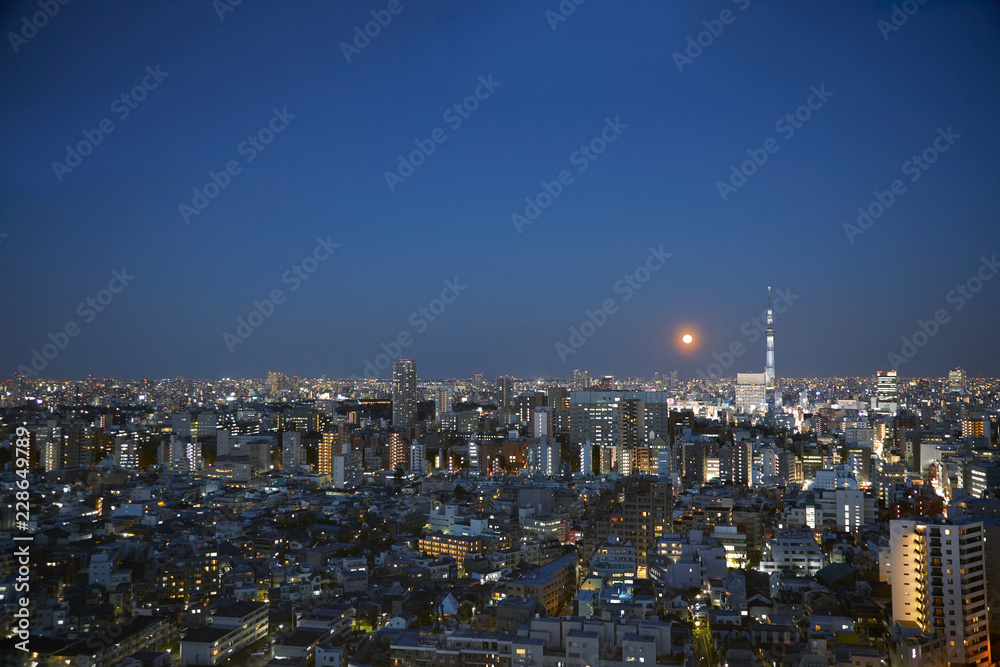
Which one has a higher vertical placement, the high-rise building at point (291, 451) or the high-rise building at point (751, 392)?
the high-rise building at point (751, 392)

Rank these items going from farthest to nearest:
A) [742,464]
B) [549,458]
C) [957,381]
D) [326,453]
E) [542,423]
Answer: [957,381] < [542,423] < [326,453] < [549,458] < [742,464]

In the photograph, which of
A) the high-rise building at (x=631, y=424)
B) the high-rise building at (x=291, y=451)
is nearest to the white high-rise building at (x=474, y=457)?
the high-rise building at (x=631, y=424)

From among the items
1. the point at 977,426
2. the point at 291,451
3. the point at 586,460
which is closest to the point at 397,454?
the point at 291,451

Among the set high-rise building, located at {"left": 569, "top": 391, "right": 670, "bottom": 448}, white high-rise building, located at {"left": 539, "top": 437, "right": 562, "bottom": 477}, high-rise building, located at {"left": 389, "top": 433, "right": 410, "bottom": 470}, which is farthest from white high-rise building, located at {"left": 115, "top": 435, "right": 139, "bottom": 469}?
high-rise building, located at {"left": 569, "top": 391, "right": 670, "bottom": 448}

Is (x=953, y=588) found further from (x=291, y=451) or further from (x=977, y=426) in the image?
(x=977, y=426)

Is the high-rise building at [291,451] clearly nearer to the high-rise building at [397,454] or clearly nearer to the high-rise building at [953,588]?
the high-rise building at [397,454]

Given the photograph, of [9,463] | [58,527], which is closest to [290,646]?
[58,527]

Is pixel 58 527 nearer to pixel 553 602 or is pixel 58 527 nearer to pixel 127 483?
pixel 127 483
